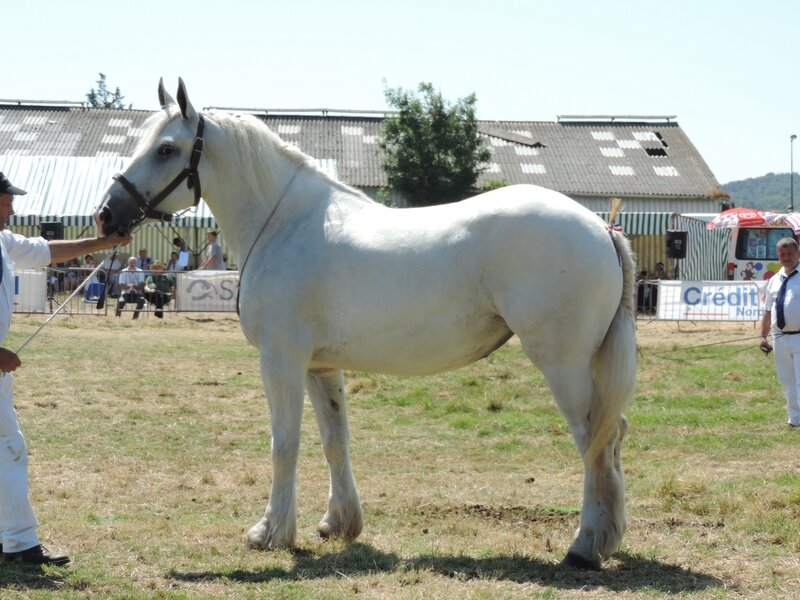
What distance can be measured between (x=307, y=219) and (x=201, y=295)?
1553 cm

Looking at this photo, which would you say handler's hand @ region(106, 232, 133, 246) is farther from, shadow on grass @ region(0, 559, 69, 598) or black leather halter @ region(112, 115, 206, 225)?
shadow on grass @ region(0, 559, 69, 598)

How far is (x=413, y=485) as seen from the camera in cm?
794

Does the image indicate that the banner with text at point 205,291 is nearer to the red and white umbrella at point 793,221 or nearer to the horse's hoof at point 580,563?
the horse's hoof at point 580,563

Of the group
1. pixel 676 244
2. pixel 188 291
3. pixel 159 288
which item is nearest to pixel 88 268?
A: pixel 159 288

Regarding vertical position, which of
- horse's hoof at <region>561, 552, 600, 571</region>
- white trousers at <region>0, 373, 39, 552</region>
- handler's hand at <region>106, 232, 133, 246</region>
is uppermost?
handler's hand at <region>106, 232, 133, 246</region>

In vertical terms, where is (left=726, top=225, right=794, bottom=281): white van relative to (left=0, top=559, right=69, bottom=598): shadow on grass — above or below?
above

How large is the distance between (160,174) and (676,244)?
24355mm

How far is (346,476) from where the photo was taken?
21.4ft

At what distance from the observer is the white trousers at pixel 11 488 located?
5523 mm

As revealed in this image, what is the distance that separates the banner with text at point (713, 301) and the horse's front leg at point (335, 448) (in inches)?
635

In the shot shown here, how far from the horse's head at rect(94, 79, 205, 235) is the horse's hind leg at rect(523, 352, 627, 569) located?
2.51 metres

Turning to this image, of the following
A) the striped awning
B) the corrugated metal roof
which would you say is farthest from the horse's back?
the corrugated metal roof

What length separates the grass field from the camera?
533 centimetres

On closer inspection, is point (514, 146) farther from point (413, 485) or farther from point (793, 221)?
point (413, 485)
